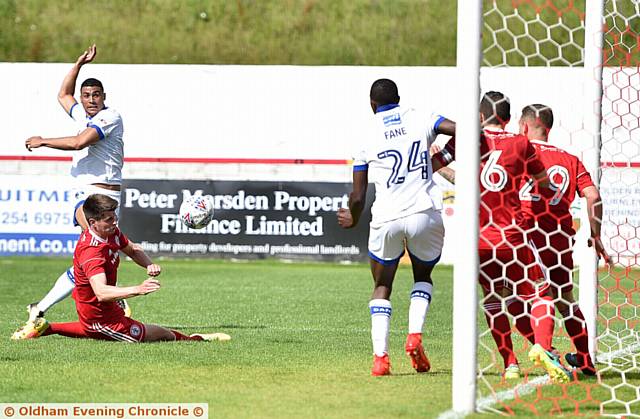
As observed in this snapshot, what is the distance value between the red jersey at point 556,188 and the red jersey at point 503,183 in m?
0.22

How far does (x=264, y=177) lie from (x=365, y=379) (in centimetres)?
1418

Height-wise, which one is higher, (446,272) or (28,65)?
(28,65)

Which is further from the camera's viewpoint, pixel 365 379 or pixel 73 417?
pixel 365 379

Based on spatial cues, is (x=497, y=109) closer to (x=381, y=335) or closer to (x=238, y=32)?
(x=381, y=335)

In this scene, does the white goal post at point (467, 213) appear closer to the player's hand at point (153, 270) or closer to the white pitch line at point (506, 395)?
the white pitch line at point (506, 395)

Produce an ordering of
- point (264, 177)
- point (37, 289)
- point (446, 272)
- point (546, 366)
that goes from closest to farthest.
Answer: point (546, 366) → point (37, 289) → point (446, 272) → point (264, 177)

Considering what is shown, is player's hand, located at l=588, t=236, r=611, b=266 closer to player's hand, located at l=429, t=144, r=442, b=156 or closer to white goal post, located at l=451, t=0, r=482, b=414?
player's hand, located at l=429, t=144, r=442, b=156

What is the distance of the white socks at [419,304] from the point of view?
7562 millimetres

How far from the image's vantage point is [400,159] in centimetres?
754

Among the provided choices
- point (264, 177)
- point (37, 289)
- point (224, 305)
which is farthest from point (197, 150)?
point (224, 305)

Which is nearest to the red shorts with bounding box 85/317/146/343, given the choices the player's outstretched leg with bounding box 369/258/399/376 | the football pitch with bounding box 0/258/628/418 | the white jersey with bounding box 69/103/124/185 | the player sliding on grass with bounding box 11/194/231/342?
the player sliding on grass with bounding box 11/194/231/342

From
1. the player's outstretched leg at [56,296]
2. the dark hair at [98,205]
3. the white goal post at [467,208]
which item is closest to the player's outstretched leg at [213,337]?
the player's outstretched leg at [56,296]

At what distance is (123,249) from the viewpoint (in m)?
9.30

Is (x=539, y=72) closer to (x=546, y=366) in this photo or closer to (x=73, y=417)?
(x=546, y=366)
